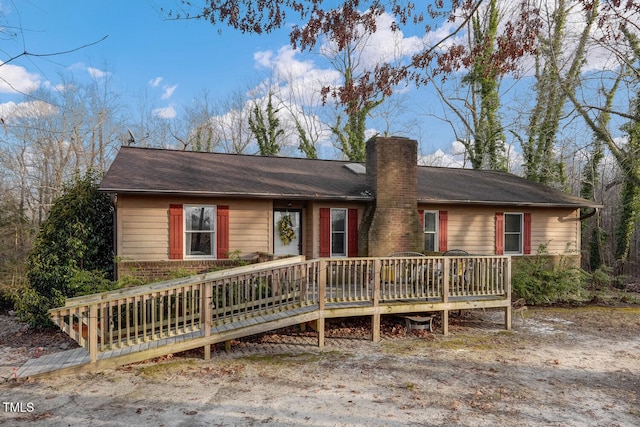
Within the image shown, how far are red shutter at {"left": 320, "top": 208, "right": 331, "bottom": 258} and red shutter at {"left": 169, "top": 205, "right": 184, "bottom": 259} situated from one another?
11.7 ft

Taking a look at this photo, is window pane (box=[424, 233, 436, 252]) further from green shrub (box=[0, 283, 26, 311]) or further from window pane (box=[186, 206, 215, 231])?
green shrub (box=[0, 283, 26, 311])

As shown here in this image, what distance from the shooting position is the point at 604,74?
11211 mm

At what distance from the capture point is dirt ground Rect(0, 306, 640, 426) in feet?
14.3

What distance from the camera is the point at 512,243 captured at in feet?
41.7

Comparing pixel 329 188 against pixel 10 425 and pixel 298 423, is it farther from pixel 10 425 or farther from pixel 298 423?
pixel 10 425

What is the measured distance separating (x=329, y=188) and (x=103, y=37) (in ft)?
25.5

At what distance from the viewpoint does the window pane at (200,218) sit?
9.73 metres

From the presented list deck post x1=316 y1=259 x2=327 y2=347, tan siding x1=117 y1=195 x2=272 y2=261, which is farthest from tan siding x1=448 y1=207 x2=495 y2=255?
deck post x1=316 y1=259 x2=327 y2=347

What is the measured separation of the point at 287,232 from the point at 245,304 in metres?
4.07

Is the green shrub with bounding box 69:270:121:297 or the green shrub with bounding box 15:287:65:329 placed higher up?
the green shrub with bounding box 69:270:121:297

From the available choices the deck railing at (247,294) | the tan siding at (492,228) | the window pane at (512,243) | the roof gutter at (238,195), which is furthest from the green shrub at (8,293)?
the window pane at (512,243)

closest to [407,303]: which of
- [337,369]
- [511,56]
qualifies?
[337,369]

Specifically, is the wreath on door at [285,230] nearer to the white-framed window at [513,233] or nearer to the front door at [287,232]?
the front door at [287,232]

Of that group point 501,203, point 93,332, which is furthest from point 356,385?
point 501,203
